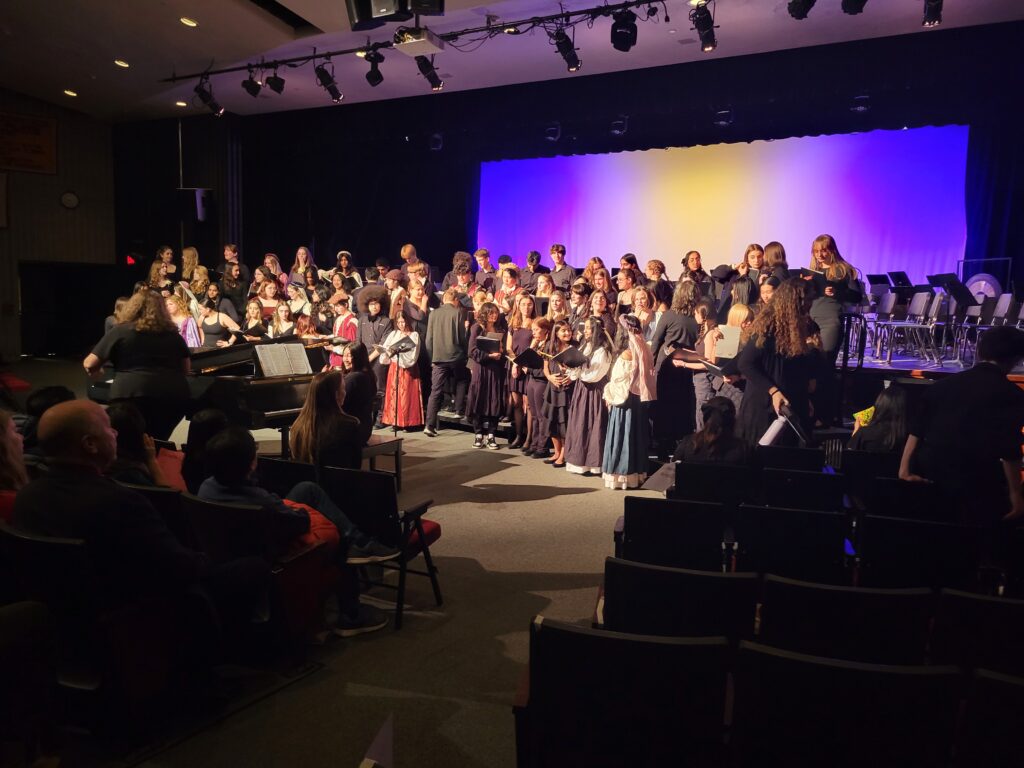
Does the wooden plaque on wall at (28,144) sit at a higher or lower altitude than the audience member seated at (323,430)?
higher

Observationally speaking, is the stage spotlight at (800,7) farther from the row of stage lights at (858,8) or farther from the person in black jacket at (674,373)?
the person in black jacket at (674,373)

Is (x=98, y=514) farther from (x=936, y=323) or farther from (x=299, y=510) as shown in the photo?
(x=936, y=323)

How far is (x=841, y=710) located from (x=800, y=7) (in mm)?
7813

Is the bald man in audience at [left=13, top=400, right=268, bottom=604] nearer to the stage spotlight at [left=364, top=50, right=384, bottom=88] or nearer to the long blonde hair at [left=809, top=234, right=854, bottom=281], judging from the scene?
the long blonde hair at [left=809, top=234, right=854, bottom=281]

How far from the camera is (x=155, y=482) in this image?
12.2 ft

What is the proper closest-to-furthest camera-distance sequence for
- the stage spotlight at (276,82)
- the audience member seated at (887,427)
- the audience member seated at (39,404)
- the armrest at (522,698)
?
the armrest at (522,698), the audience member seated at (39,404), the audience member seated at (887,427), the stage spotlight at (276,82)

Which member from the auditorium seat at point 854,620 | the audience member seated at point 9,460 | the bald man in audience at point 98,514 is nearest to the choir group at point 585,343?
the audience member seated at point 9,460

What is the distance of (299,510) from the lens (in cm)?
351

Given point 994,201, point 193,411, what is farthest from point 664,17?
point 193,411

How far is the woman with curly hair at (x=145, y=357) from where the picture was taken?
541cm

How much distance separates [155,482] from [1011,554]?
12.4 feet

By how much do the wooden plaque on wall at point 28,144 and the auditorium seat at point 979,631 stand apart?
58.3 ft

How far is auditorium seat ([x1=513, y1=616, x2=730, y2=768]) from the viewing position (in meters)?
2.00

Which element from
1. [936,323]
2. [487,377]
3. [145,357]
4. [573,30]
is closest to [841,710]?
[145,357]
